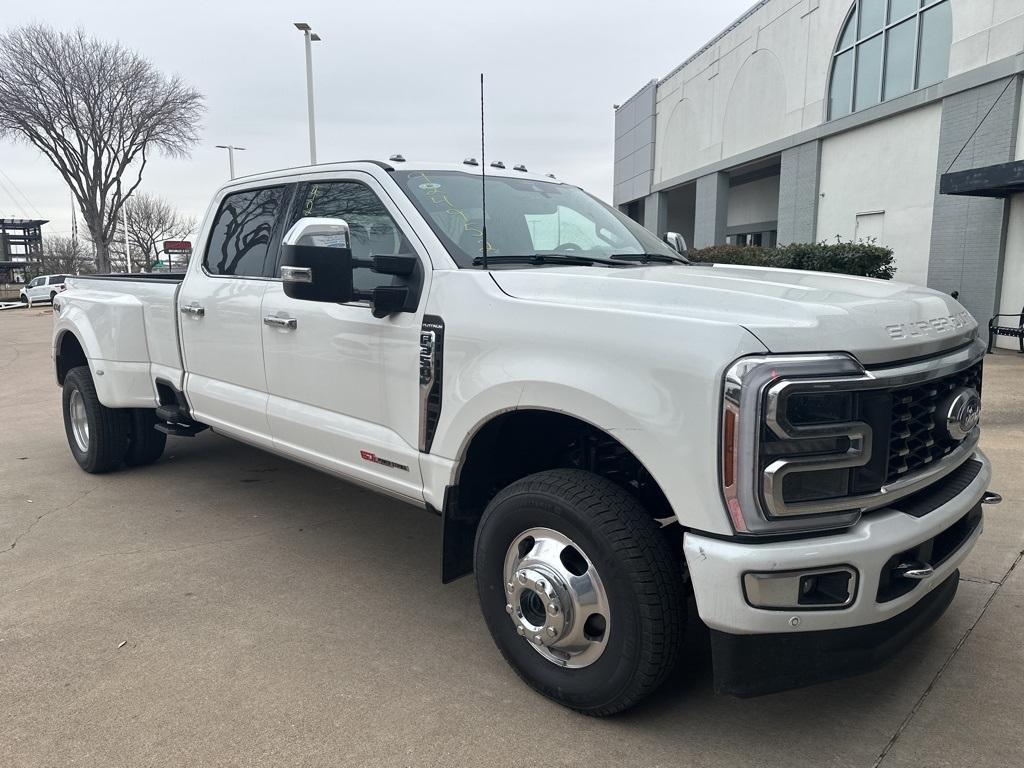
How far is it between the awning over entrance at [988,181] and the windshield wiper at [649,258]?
34.9ft

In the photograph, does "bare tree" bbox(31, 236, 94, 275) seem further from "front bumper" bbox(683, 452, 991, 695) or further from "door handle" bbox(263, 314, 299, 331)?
"front bumper" bbox(683, 452, 991, 695)

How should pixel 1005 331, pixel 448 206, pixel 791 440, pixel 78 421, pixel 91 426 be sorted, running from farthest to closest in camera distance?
pixel 1005 331 → pixel 78 421 → pixel 91 426 → pixel 448 206 → pixel 791 440

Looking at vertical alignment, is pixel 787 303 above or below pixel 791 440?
above

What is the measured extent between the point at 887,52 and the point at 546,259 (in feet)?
54.9

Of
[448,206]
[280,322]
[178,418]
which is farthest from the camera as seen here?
[178,418]

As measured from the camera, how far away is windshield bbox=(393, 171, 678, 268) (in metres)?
3.21

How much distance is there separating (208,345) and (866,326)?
342 cm

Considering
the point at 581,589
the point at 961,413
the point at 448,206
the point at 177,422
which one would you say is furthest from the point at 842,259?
the point at 581,589

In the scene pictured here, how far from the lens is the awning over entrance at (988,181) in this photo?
11797 mm

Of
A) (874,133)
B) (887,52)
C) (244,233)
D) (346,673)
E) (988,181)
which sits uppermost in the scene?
(887,52)

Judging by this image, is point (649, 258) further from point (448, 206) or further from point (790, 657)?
point (790, 657)

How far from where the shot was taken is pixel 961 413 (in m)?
2.50

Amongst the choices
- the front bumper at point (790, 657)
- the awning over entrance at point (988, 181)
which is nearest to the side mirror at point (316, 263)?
the front bumper at point (790, 657)

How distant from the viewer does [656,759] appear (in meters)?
2.41
